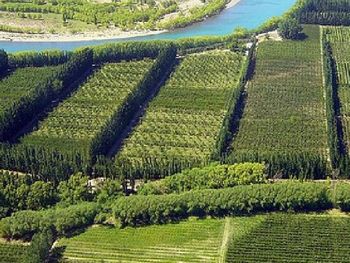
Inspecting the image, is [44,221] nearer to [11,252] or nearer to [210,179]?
[11,252]

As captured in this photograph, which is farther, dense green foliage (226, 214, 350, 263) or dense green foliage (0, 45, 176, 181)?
dense green foliage (0, 45, 176, 181)

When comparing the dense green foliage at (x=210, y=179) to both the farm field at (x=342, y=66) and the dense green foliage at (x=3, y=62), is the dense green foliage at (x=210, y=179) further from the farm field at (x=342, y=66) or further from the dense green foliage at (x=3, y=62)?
the dense green foliage at (x=3, y=62)

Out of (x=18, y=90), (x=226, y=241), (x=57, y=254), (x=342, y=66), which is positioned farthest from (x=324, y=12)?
(x=57, y=254)

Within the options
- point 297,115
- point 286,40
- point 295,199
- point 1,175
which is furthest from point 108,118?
point 286,40

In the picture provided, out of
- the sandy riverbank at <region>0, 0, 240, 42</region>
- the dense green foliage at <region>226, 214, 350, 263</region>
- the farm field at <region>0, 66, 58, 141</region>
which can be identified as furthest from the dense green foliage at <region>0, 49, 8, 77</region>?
the dense green foliage at <region>226, 214, 350, 263</region>

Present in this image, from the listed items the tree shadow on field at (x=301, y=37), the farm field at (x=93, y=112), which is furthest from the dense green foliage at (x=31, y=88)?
the tree shadow on field at (x=301, y=37)

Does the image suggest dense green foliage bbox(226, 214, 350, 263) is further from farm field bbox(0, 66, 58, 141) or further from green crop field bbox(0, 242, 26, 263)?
farm field bbox(0, 66, 58, 141)
